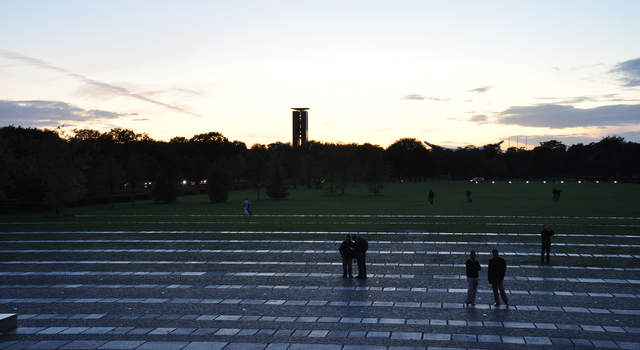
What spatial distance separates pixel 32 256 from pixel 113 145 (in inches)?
3758

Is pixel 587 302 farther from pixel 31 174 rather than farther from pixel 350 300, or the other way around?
pixel 31 174

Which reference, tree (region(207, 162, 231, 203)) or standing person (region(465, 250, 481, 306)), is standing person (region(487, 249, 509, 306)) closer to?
standing person (region(465, 250, 481, 306))

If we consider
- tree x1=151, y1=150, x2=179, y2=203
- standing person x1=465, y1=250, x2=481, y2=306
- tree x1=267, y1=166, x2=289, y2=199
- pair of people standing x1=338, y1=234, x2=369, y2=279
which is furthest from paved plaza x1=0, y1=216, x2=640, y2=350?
tree x1=267, y1=166, x2=289, y2=199

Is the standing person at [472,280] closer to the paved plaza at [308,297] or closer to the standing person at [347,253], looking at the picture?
the paved plaza at [308,297]

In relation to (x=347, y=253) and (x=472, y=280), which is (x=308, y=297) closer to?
(x=347, y=253)

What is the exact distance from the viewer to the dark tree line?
4859 cm

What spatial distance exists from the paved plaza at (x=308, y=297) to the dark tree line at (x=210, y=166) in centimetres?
2671

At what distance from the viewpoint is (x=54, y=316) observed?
12.7 meters

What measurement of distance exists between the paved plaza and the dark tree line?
1052 inches

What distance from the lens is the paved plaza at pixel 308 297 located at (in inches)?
424

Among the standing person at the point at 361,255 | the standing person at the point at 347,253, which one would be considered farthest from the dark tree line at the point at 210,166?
the standing person at the point at 361,255

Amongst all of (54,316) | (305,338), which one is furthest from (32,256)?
(305,338)

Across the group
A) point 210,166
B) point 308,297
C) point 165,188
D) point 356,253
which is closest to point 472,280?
point 356,253

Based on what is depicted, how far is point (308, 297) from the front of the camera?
1457 cm
